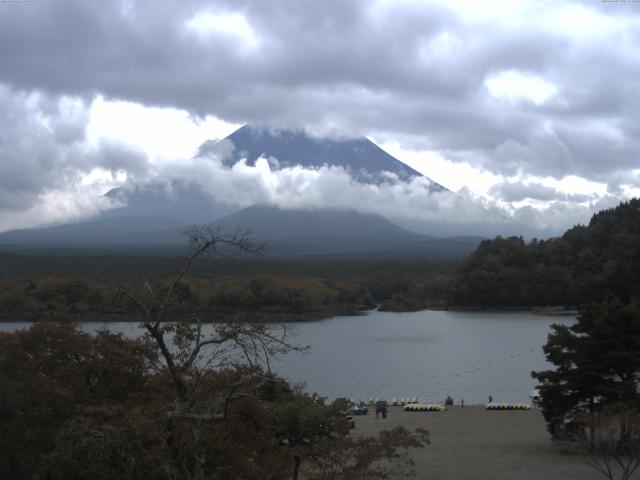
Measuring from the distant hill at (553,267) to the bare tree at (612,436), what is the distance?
4279cm

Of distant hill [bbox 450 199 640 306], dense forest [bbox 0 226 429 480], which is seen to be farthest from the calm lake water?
distant hill [bbox 450 199 640 306]

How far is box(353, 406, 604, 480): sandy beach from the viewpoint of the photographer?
11.8 m

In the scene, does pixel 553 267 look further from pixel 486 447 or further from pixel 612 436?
pixel 612 436

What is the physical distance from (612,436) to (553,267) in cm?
4720

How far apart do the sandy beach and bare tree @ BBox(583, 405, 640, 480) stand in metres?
0.38

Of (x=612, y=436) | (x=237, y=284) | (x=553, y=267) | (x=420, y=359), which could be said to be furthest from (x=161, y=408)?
(x=553, y=267)

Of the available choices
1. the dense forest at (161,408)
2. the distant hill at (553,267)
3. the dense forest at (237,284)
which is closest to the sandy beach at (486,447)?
the dense forest at (161,408)

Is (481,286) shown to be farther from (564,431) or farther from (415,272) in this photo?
(564,431)

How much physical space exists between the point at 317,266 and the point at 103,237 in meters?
86.2

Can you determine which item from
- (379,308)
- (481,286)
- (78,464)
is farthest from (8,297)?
(78,464)

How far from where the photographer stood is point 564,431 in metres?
12.8

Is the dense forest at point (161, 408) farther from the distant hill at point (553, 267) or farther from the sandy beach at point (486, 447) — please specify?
the distant hill at point (553, 267)

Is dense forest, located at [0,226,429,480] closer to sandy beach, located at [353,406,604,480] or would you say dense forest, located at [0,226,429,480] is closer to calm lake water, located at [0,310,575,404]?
sandy beach, located at [353,406,604,480]

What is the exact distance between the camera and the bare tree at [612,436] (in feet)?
33.7
